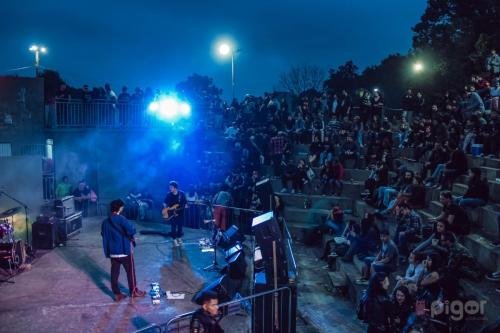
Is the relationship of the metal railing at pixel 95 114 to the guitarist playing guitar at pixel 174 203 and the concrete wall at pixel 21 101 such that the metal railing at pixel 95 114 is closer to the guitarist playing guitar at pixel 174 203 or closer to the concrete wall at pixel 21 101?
the concrete wall at pixel 21 101

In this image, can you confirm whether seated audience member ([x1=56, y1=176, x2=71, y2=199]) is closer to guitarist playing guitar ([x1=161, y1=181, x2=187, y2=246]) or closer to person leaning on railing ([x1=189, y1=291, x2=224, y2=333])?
guitarist playing guitar ([x1=161, y1=181, x2=187, y2=246])

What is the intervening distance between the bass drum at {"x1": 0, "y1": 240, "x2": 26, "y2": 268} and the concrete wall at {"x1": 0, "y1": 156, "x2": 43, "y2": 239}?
230cm

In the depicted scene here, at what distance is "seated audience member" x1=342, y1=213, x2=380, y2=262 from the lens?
12.2 metres

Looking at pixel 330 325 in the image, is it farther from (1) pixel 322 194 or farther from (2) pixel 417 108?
(2) pixel 417 108

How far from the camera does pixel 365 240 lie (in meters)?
12.3

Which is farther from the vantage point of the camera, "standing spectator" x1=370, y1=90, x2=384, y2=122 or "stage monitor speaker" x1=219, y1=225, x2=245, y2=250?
"standing spectator" x1=370, y1=90, x2=384, y2=122

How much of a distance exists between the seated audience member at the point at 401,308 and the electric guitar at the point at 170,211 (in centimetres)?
622

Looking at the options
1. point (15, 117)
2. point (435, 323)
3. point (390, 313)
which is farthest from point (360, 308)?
point (15, 117)

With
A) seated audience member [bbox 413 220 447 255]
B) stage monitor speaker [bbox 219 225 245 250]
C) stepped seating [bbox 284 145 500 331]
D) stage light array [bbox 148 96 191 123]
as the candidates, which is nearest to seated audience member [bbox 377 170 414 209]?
stepped seating [bbox 284 145 500 331]

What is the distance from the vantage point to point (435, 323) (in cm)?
790

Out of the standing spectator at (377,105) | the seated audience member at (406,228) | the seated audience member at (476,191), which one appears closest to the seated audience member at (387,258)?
the seated audience member at (406,228)

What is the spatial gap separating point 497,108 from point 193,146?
11650 millimetres

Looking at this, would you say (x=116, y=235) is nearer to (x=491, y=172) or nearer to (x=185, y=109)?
(x=491, y=172)

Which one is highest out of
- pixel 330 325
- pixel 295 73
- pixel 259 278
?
pixel 295 73
